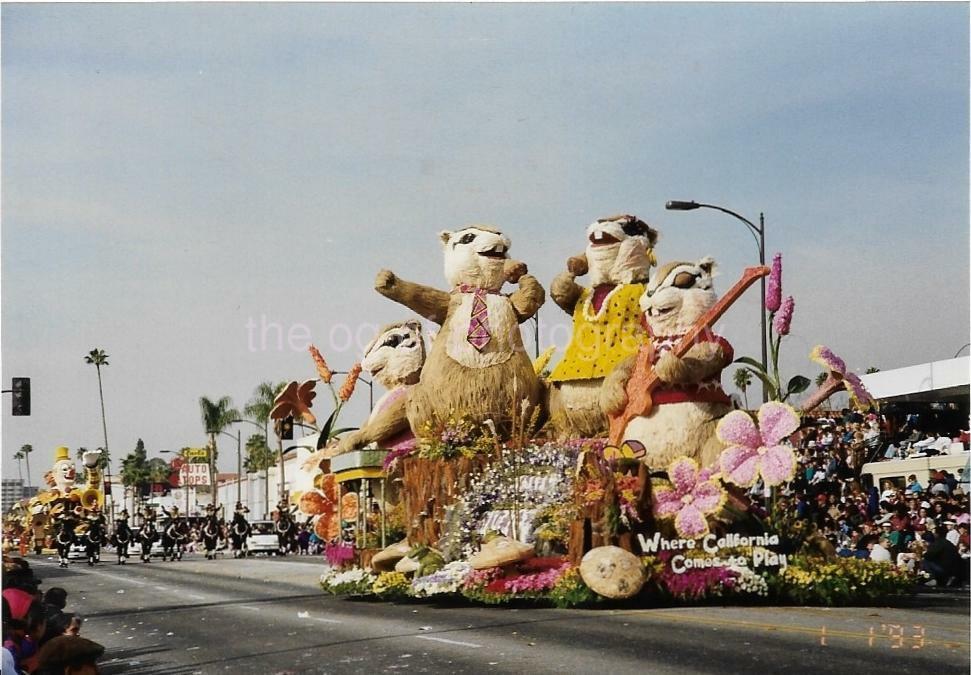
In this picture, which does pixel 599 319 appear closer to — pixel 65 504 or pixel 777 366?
pixel 777 366

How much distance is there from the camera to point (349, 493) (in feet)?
73.0

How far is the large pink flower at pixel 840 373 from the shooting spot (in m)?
15.4

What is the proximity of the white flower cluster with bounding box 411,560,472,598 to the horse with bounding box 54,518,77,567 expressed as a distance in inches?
620

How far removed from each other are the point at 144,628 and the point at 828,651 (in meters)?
7.34

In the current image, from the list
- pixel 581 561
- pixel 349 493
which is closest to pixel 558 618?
pixel 581 561

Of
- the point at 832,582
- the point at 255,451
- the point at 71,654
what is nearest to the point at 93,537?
the point at 832,582

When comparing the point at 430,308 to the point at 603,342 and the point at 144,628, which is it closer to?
the point at 603,342

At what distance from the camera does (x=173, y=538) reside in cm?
3547

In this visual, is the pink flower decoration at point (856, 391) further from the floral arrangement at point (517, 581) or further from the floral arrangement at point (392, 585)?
the floral arrangement at point (392, 585)

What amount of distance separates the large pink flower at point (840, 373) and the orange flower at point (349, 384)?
9.34m

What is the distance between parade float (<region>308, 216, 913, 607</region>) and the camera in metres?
14.5

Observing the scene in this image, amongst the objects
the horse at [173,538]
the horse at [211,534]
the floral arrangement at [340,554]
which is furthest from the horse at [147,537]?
the floral arrangement at [340,554]

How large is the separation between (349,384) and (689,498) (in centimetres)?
932

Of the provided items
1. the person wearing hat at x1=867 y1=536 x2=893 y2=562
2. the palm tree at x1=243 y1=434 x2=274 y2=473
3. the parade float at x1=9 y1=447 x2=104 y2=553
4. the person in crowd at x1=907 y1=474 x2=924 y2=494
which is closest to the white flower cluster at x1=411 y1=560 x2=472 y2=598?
the person wearing hat at x1=867 y1=536 x2=893 y2=562
